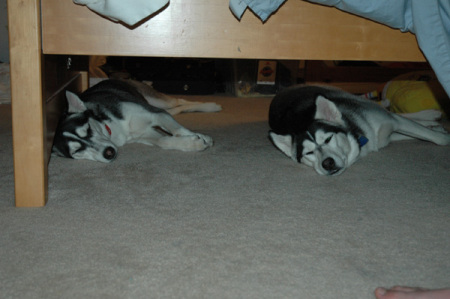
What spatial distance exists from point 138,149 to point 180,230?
1.35 metres

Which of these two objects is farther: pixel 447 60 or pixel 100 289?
pixel 447 60

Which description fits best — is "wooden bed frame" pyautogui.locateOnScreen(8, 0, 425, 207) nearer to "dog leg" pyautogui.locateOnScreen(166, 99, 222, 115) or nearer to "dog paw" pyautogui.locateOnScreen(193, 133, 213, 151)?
"dog paw" pyautogui.locateOnScreen(193, 133, 213, 151)

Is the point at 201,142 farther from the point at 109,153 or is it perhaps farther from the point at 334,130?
the point at 334,130

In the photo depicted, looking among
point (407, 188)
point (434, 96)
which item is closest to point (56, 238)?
point (407, 188)

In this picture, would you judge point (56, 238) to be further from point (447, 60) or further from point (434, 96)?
point (434, 96)

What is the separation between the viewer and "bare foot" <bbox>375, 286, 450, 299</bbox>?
1073 mm

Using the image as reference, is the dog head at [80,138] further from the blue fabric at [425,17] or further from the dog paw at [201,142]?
the blue fabric at [425,17]

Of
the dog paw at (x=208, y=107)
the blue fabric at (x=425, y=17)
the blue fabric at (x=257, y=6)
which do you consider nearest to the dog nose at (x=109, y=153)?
the blue fabric at (x=257, y=6)

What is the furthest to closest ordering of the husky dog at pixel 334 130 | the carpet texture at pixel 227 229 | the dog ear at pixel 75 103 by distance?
1. the dog ear at pixel 75 103
2. the husky dog at pixel 334 130
3. the carpet texture at pixel 227 229

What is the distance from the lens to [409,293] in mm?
1100

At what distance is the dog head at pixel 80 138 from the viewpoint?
2.51 metres

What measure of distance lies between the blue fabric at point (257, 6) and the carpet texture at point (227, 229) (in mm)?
778

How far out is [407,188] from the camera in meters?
1.99

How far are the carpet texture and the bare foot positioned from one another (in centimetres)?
5
